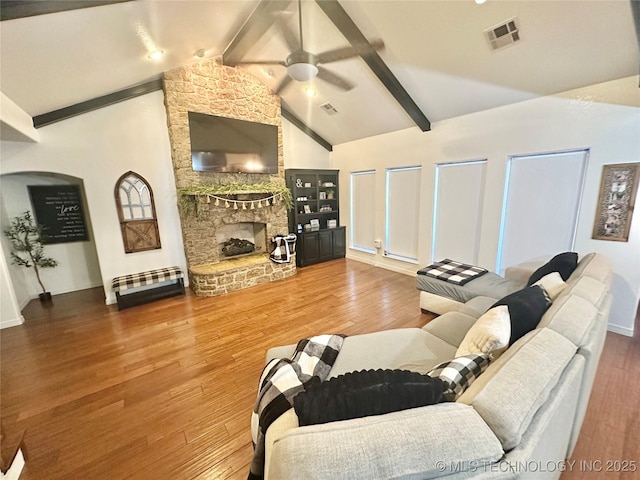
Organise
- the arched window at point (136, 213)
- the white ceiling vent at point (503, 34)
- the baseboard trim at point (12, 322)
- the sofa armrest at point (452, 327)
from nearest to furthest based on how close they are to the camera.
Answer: the sofa armrest at point (452, 327), the white ceiling vent at point (503, 34), the baseboard trim at point (12, 322), the arched window at point (136, 213)

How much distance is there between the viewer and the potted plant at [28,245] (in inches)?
142

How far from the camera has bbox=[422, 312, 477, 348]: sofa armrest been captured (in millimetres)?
1819

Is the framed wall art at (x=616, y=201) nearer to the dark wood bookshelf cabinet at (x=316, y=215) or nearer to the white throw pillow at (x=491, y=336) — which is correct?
the white throw pillow at (x=491, y=336)

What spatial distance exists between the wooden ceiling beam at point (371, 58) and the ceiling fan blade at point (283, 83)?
149 cm

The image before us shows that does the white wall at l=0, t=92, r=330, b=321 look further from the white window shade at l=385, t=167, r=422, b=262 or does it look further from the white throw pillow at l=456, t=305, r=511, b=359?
the white throw pillow at l=456, t=305, r=511, b=359

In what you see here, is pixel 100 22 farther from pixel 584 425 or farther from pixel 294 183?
pixel 584 425

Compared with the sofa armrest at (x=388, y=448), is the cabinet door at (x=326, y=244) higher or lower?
lower

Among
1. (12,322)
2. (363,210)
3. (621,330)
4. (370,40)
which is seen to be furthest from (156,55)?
(621,330)

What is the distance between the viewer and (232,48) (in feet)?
11.7

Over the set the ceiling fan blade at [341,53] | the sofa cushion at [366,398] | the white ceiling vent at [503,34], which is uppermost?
the ceiling fan blade at [341,53]

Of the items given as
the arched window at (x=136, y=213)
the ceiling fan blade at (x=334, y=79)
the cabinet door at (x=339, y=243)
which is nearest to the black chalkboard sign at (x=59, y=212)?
the arched window at (x=136, y=213)

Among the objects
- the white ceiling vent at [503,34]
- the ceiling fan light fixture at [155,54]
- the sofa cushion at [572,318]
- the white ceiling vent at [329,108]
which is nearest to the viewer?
the sofa cushion at [572,318]

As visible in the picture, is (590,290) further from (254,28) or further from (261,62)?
(261,62)

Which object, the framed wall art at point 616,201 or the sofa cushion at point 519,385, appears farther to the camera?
the framed wall art at point 616,201
